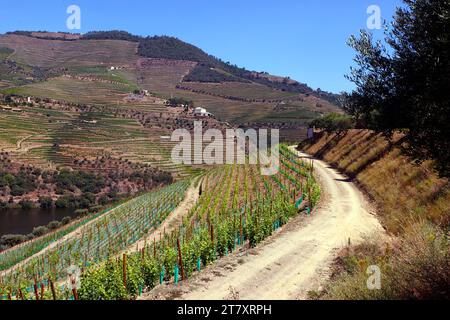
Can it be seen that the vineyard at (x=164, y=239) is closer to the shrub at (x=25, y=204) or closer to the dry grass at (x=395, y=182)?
the dry grass at (x=395, y=182)

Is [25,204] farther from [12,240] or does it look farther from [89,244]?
[89,244]

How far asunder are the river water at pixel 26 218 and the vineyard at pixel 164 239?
88.4 ft

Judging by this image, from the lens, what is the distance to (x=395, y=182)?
27.1 meters

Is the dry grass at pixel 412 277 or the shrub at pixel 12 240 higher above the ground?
the dry grass at pixel 412 277

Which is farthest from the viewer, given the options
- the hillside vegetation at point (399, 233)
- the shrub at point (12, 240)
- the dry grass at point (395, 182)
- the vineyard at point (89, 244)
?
the shrub at point (12, 240)

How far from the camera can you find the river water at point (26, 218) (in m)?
61.8

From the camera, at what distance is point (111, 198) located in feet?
255

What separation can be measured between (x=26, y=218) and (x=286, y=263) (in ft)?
214

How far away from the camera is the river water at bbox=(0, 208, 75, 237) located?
203 ft

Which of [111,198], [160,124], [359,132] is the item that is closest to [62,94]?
[160,124]

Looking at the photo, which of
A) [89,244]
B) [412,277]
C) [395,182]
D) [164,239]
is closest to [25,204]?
[89,244]

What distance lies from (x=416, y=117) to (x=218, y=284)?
838 cm

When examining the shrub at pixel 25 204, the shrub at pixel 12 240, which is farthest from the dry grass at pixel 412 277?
the shrub at pixel 25 204
